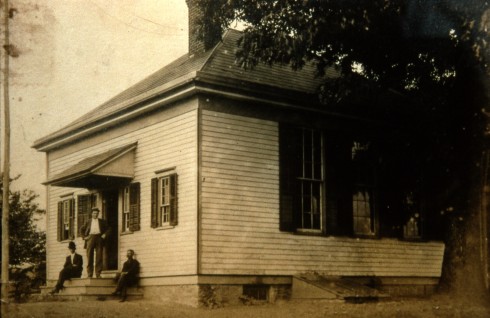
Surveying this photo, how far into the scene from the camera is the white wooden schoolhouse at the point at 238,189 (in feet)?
53.6

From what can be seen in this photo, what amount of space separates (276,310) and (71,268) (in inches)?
243

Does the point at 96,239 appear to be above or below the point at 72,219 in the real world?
below

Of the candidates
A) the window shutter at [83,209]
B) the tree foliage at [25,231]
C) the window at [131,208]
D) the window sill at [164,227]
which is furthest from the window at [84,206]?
the window sill at [164,227]

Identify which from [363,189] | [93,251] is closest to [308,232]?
[363,189]

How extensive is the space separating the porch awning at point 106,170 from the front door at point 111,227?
485 mm

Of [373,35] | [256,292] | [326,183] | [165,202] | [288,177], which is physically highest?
[373,35]

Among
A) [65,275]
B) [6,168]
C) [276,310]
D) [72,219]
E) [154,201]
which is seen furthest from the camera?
[72,219]

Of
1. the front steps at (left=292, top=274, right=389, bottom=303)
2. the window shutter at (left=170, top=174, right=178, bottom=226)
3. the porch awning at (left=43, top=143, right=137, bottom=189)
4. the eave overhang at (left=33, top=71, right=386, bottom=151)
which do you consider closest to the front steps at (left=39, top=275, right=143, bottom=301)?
the window shutter at (left=170, top=174, right=178, bottom=226)

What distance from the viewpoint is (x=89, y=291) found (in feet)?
56.1

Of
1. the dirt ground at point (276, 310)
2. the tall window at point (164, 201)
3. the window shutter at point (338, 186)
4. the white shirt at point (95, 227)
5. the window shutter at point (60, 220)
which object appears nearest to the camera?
the dirt ground at point (276, 310)

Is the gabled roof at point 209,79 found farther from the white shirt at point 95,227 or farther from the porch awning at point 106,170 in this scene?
the white shirt at point 95,227

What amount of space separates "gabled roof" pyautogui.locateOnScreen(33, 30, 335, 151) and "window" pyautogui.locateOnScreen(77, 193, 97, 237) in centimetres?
193

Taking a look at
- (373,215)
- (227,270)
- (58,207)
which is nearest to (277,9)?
(227,270)

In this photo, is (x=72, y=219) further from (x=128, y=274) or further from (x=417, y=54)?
(x=417, y=54)
